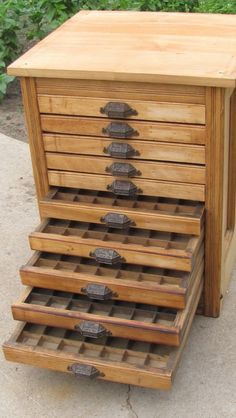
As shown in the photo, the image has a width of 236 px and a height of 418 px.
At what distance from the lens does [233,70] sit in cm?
269

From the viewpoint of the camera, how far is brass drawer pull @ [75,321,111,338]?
2.68 metres

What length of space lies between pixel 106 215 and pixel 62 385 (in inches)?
25.9

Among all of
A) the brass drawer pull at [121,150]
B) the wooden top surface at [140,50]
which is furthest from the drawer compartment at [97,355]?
the wooden top surface at [140,50]

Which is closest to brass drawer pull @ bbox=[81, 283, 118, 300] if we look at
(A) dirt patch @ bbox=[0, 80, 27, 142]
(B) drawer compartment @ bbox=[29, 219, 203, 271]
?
(B) drawer compartment @ bbox=[29, 219, 203, 271]

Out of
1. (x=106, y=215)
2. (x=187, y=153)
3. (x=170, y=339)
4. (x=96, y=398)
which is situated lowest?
(x=96, y=398)

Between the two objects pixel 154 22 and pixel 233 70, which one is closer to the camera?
pixel 233 70

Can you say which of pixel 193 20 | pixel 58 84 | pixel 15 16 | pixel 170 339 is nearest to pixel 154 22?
pixel 193 20

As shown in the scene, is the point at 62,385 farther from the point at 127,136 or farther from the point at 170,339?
the point at 127,136

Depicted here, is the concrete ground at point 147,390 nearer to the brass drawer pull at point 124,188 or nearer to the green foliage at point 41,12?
the brass drawer pull at point 124,188

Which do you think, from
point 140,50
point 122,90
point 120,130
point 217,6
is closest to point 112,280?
point 120,130

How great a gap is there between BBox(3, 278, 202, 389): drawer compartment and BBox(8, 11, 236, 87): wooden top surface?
2.92ft

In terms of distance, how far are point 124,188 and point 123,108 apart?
0.32 m

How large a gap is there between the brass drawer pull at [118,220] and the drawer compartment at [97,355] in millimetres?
409

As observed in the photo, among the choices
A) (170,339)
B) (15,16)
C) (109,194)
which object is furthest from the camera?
(15,16)
